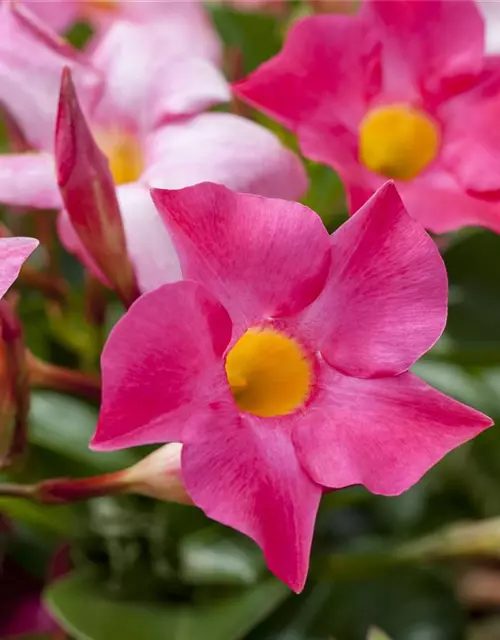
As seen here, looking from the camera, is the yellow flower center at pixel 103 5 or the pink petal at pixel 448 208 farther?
the yellow flower center at pixel 103 5

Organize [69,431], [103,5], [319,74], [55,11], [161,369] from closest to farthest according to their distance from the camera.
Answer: [161,369]
[319,74]
[69,431]
[55,11]
[103,5]

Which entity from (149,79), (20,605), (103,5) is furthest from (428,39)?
(103,5)

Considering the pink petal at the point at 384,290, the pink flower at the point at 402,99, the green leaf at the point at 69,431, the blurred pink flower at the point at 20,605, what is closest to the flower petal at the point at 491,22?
the pink flower at the point at 402,99

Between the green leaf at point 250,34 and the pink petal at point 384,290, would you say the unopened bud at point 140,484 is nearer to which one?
the pink petal at point 384,290

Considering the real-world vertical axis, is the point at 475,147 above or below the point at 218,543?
above

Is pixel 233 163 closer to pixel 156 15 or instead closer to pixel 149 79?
pixel 149 79
